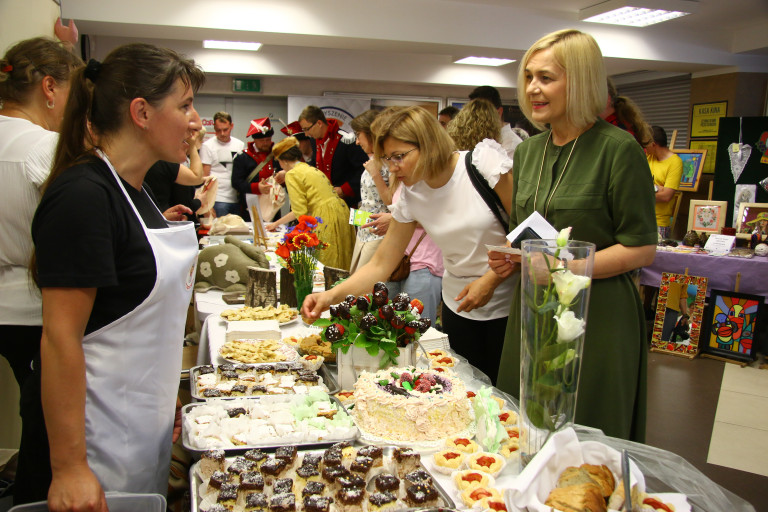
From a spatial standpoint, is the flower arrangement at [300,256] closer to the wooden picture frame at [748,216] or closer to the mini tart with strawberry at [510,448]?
the mini tart with strawberry at [510,448]

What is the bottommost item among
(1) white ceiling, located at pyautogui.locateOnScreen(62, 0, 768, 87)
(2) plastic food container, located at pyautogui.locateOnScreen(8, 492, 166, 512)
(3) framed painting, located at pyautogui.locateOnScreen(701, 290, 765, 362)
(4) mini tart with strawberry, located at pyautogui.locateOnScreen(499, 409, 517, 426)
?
(3) framed painting, located at pyautogui.locateOnScreen(701, 290, 765, 362)

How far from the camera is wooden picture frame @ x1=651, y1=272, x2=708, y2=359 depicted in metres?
5.11

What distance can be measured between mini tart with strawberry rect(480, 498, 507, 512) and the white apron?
0.76 meters

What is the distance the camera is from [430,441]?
145 centimetres

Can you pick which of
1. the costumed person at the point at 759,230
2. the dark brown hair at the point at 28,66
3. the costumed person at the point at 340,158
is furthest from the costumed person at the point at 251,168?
the costumed person at the point at 759,230

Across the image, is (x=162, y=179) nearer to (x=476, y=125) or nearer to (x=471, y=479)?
(x=476, y=125)

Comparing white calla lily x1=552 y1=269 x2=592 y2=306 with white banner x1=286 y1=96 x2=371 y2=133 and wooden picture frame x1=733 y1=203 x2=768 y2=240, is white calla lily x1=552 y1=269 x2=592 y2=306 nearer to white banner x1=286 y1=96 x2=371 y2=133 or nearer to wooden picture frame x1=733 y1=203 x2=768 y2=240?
wooden picture frame x1=733 y1=203 x2=768 y2=240

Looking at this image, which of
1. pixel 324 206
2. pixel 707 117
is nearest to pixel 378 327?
pixel 324 206

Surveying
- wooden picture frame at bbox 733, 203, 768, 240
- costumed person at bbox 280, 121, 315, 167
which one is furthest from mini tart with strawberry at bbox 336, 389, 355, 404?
wooden picture frame at bbox 733, 203, 768, 240

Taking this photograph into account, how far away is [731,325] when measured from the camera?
196 inches

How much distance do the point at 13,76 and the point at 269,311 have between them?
131 centimetres

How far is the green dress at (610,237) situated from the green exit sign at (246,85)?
29.7ft

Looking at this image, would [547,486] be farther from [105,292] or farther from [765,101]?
[765,101]

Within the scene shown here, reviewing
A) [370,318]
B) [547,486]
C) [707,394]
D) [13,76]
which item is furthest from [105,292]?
[707,394]
